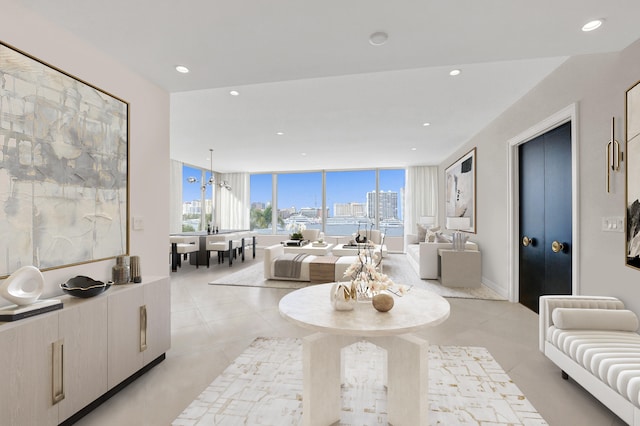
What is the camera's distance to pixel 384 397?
6.08 feet

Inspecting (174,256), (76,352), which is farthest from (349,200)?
(76,352)

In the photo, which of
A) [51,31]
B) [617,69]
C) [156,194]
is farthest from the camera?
[156,194]

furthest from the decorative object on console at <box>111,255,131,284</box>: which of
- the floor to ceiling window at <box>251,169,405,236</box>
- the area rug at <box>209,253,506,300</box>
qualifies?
the floor to ceiling window at <box>251,169,405,236</box>

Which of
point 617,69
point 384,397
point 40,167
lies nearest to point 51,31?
point 40,167

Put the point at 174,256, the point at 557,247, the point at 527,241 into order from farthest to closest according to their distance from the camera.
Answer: the point at 174,256, the point at 527,241, the point at 557,247

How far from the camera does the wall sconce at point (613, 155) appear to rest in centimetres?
213

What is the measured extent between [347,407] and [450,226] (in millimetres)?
4214

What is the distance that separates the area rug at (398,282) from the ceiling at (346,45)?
7.92 feet

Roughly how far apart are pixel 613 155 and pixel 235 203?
9.52 m

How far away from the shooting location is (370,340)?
1.58 metres

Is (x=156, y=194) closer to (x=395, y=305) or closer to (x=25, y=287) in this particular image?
(x=25, y=287)

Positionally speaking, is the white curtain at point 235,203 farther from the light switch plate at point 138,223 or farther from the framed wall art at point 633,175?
the framed wall art at point 633,175

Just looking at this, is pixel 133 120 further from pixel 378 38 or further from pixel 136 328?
pixel 378 38

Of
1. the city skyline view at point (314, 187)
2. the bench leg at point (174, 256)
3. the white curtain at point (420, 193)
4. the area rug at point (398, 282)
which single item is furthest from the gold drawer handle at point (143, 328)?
the white curtain at point (420, 193)
